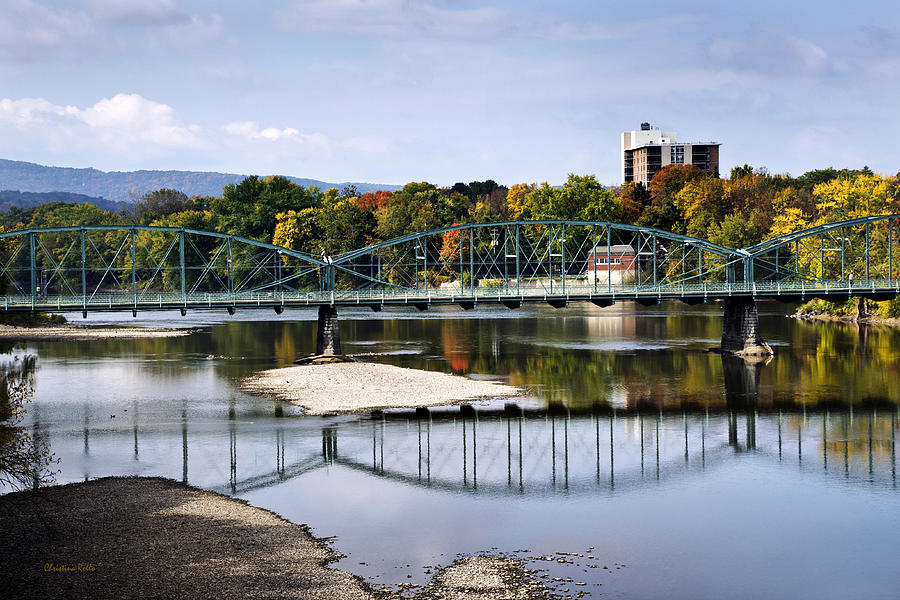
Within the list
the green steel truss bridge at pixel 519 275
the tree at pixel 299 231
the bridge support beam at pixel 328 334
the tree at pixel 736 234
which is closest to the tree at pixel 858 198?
the green steel truss bridge at pixel 519 275

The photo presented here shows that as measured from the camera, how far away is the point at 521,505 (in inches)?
1403

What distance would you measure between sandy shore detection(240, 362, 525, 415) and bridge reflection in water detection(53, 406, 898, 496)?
3.43 meters

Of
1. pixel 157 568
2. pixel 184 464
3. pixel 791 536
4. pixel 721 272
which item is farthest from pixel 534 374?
pixel 721 272

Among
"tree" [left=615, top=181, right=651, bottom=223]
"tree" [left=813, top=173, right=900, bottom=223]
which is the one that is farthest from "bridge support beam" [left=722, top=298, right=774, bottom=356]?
"tree" [left=615, top=181, right=651, bottom=223]

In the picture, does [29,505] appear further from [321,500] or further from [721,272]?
[721,272]

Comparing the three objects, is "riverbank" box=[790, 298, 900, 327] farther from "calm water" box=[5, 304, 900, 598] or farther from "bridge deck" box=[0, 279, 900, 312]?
"calm water" box=[5, 304, 900, 598]

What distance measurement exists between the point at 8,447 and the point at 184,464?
23.7 feet

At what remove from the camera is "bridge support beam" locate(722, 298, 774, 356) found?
7706 centimetres

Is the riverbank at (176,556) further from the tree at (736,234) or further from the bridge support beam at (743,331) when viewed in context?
the tree at (736,234)

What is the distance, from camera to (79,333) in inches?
4181

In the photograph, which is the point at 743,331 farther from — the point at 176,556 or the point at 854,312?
the point at 176,556

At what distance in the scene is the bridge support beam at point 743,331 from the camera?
77062 mm

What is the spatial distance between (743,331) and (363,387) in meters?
34.2

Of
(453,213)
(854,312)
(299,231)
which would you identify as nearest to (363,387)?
(854,312)
